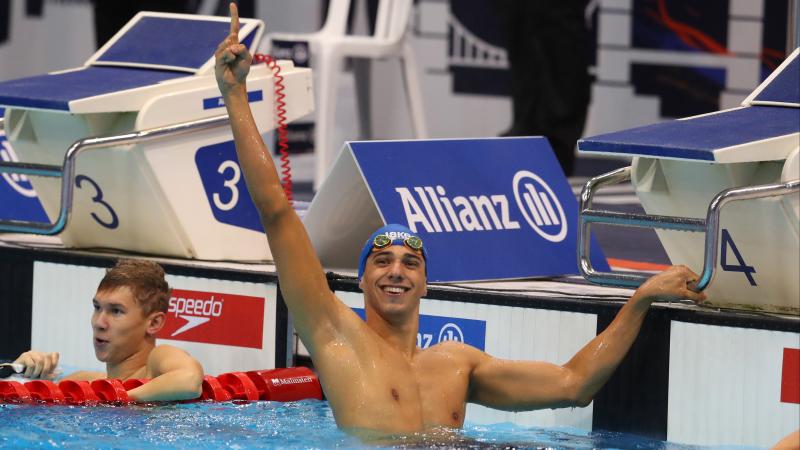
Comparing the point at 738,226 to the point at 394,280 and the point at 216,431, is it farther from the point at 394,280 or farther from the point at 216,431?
the point at 216,431

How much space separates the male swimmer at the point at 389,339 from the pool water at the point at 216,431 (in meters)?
0.10

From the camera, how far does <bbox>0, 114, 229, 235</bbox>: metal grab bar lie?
524 centimetres

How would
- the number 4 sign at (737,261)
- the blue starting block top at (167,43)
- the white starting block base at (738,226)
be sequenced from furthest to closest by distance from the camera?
the blue starting block top at (167,43), the number 4 sign at (737,261), the white starting block base at (738,226)

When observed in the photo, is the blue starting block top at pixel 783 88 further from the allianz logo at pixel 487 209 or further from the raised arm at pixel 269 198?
the raised arm at pixel 269 198

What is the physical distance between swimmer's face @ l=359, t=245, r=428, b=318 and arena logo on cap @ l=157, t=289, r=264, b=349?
1291 mm

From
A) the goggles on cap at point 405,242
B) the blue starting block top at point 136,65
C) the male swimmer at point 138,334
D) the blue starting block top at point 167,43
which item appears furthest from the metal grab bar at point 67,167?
the goggles on cap at point 405,242

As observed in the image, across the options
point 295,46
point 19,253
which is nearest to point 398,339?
point 19,253

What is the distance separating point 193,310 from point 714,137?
200cm

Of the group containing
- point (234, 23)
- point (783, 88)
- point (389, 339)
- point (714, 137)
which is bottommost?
point (389, 339)

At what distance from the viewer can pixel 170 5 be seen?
956cm

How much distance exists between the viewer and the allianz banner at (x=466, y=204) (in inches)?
203

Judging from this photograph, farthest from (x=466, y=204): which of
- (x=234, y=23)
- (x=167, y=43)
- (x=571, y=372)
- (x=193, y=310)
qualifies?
(x=234, y=23)

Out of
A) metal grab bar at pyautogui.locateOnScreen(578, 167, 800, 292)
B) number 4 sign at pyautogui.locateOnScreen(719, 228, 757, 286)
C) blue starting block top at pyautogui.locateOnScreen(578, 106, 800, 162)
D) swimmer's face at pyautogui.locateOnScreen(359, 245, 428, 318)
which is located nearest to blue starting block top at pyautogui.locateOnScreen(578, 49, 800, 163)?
blue starting block top at pyautogui.locateOnScreen(578, 106, 800, 162)

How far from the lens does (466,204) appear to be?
209 inches
